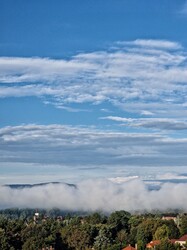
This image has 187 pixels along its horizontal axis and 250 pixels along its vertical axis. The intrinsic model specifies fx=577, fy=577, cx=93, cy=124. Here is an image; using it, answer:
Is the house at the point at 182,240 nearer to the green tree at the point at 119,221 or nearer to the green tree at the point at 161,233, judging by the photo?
the green tree at the point at 161,233

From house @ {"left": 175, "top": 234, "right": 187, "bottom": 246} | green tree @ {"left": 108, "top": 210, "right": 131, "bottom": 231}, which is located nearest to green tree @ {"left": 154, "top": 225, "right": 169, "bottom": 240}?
house @ {"left": 175, "top": 234, "right": 187, "bottom": 246}

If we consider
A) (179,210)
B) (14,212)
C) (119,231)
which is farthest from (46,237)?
(14,212)

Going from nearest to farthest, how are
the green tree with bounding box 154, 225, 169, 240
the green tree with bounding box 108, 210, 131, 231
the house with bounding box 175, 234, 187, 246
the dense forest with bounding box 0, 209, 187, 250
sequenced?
the dense forest with bounding box 0, 209, 187, 250 → the house with bounding box 175, 234, 187, 246 → the green tree with bounding box 154, 225, 169, 240 → the green tree with bounding box 108, 210, 131, 231

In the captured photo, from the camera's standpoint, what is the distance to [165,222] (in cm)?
6219

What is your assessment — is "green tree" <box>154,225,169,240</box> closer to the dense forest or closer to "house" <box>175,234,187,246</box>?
the dense forest

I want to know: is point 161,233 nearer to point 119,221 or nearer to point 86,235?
point 86,235

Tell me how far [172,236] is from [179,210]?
85.0 metres

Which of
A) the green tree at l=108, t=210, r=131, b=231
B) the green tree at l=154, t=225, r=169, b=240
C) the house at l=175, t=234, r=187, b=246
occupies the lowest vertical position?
the house at l=175, t=234, r=187, b=246

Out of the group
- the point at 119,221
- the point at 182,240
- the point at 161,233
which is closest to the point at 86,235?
the point at 161,233

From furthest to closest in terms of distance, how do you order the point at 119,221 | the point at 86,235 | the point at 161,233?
the point at 119,221 → the point at 161,233 → the point at 86,235

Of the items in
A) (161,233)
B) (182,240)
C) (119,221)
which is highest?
(119,221)

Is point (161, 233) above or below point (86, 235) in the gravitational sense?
below

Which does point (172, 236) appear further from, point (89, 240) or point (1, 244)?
point (1, 244)

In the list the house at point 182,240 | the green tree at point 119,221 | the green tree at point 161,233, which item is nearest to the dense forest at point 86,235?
the green tree at point 161,233
